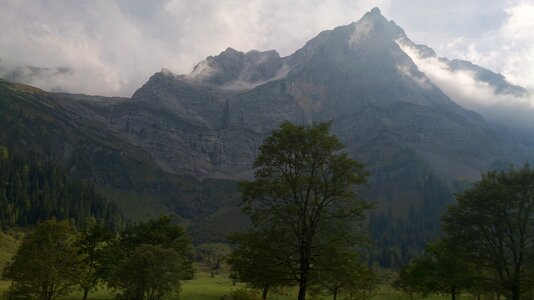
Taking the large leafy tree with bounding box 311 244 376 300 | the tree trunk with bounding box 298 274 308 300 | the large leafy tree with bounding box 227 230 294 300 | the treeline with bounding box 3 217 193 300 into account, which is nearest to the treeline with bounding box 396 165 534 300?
the large leafy tree with bounding box 311 244 376 300

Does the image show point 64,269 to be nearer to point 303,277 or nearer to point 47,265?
point 47,265

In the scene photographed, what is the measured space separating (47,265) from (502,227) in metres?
43.1

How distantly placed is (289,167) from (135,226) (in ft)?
142

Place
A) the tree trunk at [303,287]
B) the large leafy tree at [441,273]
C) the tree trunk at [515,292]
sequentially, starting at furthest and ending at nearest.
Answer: the large leafy tree at [441,273] → the tree trunk at [515,292] → the tree trunk at [303,287]

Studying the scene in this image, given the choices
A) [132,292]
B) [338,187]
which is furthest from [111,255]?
[338,187]

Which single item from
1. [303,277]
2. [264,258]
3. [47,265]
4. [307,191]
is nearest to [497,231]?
[307,191]

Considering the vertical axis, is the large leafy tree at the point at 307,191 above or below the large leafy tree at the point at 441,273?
above

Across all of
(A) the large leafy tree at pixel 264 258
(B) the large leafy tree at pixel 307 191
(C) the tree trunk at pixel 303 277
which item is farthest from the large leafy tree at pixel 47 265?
(C) the tree trunk at pixel 303 277

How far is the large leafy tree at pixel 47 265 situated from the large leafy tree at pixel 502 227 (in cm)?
3815

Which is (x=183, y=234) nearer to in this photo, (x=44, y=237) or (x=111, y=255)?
(x=111, y=255)

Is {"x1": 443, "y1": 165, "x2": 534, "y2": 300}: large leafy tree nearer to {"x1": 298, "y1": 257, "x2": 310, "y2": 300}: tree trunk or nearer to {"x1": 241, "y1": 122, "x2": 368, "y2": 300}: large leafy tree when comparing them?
{"x1": 241, "y1": 122, "x2": 368, "y2": 300}: large leafy tree

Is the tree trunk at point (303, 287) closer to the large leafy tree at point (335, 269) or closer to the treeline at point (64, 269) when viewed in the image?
the large leafy tree at point (335, 269)

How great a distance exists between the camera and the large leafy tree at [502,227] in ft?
126

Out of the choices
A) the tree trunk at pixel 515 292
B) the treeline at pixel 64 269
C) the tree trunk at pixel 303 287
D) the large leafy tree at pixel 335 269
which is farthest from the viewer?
the treeline at pixel 64 269
